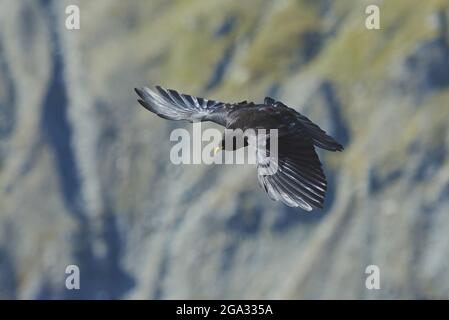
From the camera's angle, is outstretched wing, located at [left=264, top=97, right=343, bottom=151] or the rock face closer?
outstretched wing, located at [left=264, top=97, right=343, bottom=151]

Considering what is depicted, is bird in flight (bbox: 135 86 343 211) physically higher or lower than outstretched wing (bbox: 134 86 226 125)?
lower

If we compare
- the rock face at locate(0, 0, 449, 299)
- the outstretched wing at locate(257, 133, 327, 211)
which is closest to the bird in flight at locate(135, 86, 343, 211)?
the outstretched wing at locate(257, 133, 327, 211)

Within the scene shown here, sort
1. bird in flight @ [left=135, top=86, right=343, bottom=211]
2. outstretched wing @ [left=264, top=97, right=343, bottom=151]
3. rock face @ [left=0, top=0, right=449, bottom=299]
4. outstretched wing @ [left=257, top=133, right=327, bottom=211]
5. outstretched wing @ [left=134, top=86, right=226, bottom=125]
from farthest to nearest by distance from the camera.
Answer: rock face @ [left=0, top=0, right=449, bottom=299]
outstretched wing @ [left=134, top=86, right=226, bottom=125]
outstretched wing @ [left=264, top=97, right=343, bottom=151]
bird in flight @ [left=135, top=86, right=343, bottom=211]
outstretched wing @ [left=257, top=133, right=327, bottom=211]

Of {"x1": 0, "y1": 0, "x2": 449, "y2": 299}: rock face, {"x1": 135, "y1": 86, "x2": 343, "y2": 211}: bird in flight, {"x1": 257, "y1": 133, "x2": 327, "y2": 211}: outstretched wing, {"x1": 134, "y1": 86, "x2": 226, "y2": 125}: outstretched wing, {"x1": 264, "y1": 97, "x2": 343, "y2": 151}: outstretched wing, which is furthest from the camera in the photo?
{"x1": 0, "y1": 0, "x2": 449, "y2": 299}: rock face

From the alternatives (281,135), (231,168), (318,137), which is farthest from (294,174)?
(231,168)

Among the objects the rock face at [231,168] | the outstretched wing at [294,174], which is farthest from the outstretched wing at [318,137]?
the rock face at [231,168]

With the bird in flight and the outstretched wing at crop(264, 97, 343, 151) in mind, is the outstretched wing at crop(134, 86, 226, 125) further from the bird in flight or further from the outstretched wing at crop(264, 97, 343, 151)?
the outstretched wing at crop(264, 97, 343, 151)

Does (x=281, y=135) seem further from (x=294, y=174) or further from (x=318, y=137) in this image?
(x=294, y=174)
